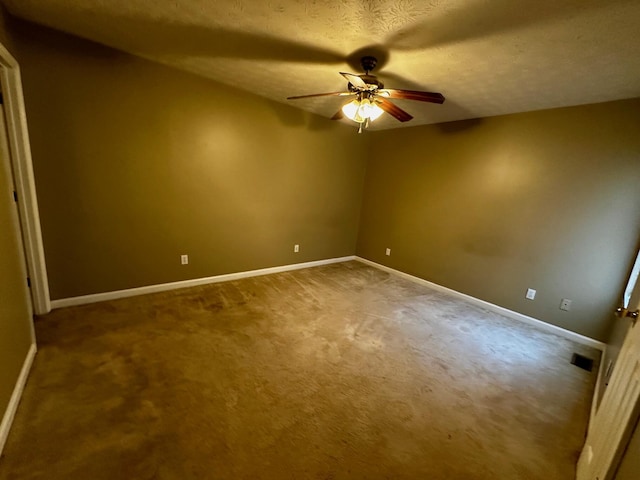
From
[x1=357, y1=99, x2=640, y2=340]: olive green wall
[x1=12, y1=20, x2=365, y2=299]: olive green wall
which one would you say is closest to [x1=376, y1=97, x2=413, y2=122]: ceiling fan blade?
[x1=357, y1=99, x2=640, y2=340]: olive green wall

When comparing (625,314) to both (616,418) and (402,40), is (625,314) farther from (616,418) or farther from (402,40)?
(402,40)

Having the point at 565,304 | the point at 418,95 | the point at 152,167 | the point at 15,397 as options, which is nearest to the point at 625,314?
the point at 418,95

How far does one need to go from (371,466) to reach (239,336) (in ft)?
4.80

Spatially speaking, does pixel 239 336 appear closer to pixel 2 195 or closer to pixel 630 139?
pixel 2 195

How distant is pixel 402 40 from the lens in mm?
1897

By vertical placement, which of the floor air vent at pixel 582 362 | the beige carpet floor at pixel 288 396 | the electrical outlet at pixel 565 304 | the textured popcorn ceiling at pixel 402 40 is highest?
the textured popcorn ceiling at pixel 402 40

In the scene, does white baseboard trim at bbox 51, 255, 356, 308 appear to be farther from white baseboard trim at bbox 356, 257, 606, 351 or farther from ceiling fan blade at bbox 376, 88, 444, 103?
ceiling fan blade at bbox 376, 88, 444, 103

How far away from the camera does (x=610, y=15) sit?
4.79 feet

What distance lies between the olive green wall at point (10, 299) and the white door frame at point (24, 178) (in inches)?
9.2

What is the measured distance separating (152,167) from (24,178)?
95 centimetres

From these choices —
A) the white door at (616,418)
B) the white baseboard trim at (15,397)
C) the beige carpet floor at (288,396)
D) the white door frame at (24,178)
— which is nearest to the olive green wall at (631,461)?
the white door at (616,418)

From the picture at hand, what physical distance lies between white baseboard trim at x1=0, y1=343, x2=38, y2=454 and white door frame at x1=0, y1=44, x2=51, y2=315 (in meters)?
0.74

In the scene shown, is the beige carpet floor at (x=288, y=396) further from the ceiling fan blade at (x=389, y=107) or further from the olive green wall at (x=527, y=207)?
the ceiling fan blade at (x=389, y=107)

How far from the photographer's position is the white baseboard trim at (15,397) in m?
1.36
